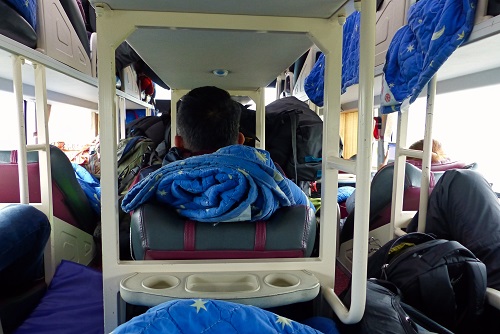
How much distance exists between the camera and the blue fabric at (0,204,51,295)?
4.60 feet

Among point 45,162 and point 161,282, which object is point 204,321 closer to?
point 161,282

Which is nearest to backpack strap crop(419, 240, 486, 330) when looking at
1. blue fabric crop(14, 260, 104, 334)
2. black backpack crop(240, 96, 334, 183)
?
black backpack crop(240, 96, 334, 183)

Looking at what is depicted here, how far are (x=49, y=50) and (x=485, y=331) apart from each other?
2.50 m

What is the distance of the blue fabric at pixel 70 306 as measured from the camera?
1.64m

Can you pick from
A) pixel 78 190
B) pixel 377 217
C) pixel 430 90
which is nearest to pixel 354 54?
pixel 430 90

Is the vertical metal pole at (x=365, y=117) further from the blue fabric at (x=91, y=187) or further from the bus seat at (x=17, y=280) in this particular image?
the blue fabric at (x=91, y=187)

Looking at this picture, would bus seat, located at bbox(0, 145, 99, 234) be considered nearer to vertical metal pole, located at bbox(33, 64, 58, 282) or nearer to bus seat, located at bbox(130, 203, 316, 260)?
vertical metal pole, located at bbox(33, 64, 58, 282)

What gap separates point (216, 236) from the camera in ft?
3.35

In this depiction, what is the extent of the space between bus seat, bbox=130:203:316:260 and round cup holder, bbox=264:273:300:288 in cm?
7

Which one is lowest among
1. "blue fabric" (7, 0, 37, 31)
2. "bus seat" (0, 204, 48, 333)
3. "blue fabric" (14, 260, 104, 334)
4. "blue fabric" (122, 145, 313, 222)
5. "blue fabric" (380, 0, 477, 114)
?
"blue fabric" (14, 260, 104, 334)

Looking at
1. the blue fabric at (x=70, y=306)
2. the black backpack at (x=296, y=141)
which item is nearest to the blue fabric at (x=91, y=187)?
the blue fabric at (x=70, y=306)

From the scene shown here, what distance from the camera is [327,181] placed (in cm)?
106

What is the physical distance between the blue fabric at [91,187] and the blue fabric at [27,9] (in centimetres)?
114

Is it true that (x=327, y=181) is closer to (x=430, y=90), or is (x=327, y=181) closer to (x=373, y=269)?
(x=373, y=269)
